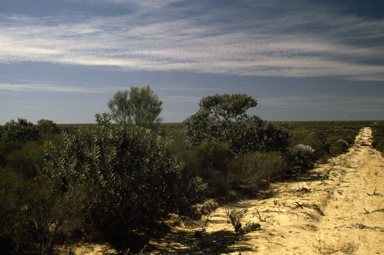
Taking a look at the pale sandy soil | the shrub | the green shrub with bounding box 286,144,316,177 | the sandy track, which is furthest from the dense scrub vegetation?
the green shrub with bounding box 286,144,316,177

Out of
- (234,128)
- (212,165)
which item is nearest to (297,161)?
(234,128)

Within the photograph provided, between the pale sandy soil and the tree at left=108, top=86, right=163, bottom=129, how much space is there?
14.2 m

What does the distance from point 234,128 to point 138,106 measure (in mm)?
11577

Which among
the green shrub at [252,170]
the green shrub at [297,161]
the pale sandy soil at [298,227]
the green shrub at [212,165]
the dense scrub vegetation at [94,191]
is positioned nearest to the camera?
the dense scrub vegetation at [94,191]

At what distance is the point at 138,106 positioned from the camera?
2573 cm

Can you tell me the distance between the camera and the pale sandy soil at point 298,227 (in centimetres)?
704

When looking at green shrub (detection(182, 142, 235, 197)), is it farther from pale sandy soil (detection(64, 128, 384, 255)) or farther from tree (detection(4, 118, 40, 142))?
tree (detection(4, 118, 40, 142))

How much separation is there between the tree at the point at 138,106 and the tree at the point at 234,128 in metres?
8.29

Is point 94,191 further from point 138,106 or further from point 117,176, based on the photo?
point 138,106

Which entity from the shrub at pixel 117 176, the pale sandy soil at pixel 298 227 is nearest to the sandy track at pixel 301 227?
the pale sandy soil at pixel 298 227

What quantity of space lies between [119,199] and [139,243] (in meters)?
1.41

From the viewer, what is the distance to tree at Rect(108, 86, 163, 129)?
2519 centimetres

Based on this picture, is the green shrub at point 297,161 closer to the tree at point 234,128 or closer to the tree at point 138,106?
the tree at point 234,128

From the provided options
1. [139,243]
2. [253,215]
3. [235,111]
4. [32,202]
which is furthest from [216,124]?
[32,202]
